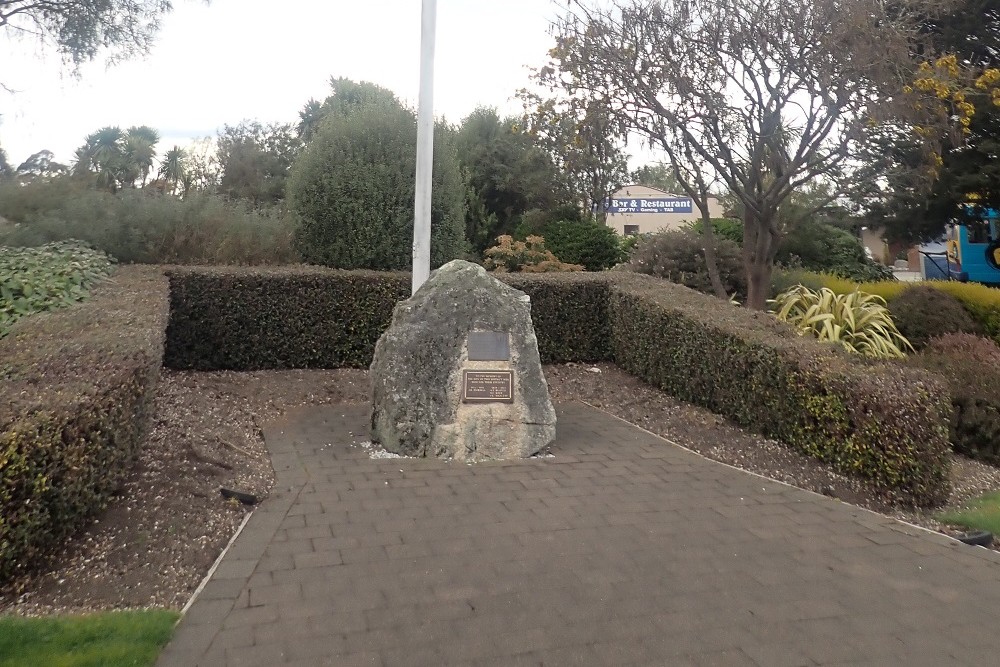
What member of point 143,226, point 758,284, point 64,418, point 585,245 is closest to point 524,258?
point 585,245

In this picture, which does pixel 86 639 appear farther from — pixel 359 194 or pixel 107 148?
pixel 107 148

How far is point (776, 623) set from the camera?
359 centimetres

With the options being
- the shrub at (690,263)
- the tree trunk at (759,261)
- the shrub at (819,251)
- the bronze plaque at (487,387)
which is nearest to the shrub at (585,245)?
the shrub at (819,251)

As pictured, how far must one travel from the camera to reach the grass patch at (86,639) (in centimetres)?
306

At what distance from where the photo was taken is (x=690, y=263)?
43.1 feet

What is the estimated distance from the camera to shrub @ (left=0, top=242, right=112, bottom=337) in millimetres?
7129

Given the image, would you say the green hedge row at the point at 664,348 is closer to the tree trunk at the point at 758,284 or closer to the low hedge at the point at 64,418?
the tree trunk at the point at 758,284

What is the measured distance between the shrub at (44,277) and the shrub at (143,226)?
75 centimetres

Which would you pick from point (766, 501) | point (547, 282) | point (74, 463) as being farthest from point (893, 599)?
point (547, 282)

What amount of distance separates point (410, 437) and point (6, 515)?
3.25 meters

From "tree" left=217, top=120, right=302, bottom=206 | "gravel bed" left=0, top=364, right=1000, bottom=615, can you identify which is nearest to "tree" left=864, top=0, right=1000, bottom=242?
"gravel bed" left=0, top=364, right=1000, bottom=615

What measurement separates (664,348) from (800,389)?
2355mm

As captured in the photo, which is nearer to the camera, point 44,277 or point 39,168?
point 44,277

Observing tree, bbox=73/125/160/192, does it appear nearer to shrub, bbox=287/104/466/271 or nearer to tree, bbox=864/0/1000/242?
shrub, bbox=287/104/466/271
